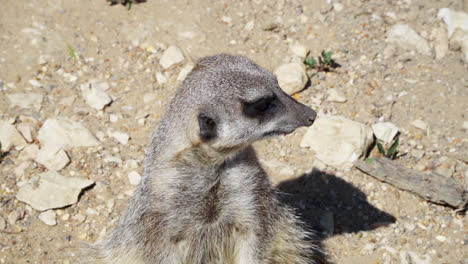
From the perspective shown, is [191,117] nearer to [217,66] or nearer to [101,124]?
[217,66]

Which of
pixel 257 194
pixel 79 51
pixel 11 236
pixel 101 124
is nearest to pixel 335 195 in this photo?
pixel 257 194

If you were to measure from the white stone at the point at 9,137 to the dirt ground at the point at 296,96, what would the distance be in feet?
0.24

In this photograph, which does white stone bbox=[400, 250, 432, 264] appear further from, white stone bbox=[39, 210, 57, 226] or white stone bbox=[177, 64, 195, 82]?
white stone bbox=[39, 210, 57, 226]

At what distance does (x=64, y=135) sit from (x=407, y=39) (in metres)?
3.05

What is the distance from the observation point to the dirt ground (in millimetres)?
3078

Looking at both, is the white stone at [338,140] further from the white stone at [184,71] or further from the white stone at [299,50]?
the white stone at [184,71]

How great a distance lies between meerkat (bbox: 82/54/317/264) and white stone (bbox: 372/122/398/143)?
4.26 feet

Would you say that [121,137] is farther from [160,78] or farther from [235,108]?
[235,108]

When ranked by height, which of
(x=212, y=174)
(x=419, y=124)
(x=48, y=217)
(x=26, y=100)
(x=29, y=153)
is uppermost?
(x=212, y=174)

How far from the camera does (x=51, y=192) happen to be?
10.3 ft

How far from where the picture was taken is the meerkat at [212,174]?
217 centimetres

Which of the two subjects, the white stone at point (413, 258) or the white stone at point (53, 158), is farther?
the white stone at point (53, 158)

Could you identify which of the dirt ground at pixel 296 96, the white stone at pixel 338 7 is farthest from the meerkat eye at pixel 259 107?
the white stone at pixel 338 7

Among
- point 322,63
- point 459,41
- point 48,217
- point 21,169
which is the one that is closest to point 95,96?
point 21,169
